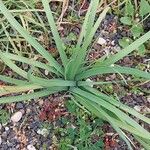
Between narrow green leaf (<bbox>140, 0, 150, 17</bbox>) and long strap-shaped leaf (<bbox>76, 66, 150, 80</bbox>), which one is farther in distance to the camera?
narrow green leaf (<bbox>140, 0, 150, 17</bbox>)

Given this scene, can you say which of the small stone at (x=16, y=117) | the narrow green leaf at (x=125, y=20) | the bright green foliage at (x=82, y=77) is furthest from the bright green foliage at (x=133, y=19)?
the small stone at (x=16, y=117)

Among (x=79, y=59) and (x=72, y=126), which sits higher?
(x=79, y=59)

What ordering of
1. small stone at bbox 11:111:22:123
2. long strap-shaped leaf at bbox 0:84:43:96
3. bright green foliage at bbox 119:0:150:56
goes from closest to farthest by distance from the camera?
long strap-shaped leaf at bbox 0:84:43:96 < small stone at bbox 11:111:22:123 < bright green foliage at bbox 119:0:150:56

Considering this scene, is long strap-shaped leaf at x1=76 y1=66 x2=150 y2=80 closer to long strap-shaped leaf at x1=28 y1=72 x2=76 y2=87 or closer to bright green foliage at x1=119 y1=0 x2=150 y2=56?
long strap-shaped leaf at x1=28 y1=72 x2=76 y2=87

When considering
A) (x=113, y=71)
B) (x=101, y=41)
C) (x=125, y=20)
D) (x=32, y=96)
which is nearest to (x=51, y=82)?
(x=32, y=96)

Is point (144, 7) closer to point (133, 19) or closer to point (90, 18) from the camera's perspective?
point (133, 19)

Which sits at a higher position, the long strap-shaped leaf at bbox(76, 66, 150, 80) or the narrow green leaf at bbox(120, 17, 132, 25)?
the narrow green leaf at bbox(120, 17, 132, 25)

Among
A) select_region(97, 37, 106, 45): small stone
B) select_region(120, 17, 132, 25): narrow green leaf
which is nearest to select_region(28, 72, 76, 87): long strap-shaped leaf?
select_region(97, 37, 106, 45): small stone

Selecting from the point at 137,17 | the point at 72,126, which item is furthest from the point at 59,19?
the point at 72,126

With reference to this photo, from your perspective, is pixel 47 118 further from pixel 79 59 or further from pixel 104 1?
pixel 104 1
